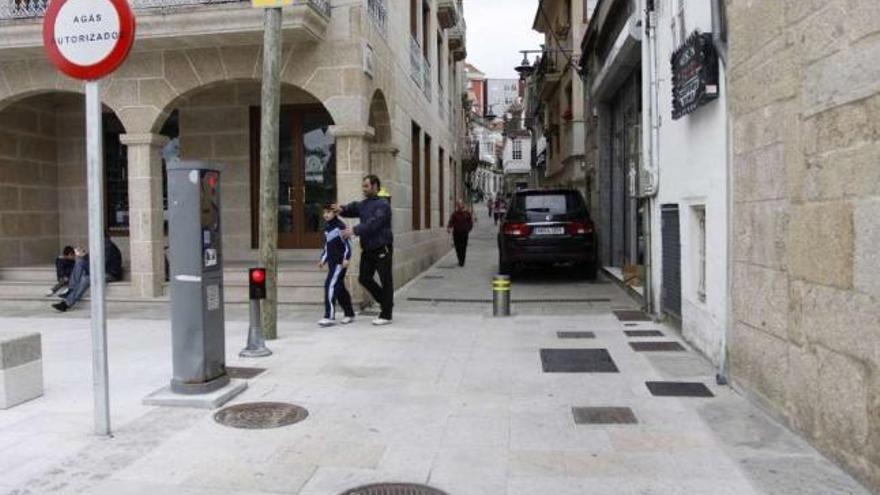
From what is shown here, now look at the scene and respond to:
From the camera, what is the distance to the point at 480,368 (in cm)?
682

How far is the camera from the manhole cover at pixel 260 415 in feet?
16.7

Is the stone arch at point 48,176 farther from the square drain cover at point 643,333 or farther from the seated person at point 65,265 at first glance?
the square drain cover at point 643,333

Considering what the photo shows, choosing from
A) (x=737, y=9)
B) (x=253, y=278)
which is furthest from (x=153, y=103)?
(x=737, y=9)

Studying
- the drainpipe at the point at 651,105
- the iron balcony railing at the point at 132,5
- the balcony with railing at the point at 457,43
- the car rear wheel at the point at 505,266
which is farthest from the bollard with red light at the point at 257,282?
the balcony with railing at the point at 457,43

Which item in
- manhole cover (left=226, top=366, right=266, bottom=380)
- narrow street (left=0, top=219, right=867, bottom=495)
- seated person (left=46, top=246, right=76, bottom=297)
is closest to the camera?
narrow street (left=0, top=219, right=867, bottom=495)

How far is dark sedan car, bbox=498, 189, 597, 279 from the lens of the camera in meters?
13.2

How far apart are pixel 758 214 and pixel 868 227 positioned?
153cm

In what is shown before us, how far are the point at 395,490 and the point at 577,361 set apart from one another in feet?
11.6

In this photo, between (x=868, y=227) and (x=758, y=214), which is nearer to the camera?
(x=868, y=227)

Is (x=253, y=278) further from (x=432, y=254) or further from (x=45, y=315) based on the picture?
(x=432, y=254)

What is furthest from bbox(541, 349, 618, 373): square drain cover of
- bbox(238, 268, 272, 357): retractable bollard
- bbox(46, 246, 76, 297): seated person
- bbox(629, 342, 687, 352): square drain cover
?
bbox(46, 246, 76, 297): seated person

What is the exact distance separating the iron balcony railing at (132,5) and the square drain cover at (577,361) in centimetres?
549

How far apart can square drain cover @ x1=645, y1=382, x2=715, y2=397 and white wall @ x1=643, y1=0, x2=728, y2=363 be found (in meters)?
0.51

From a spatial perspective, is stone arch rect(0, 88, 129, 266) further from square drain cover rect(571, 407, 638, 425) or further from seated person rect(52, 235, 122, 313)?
square drain cover rect(571, 407, 638, 425)
